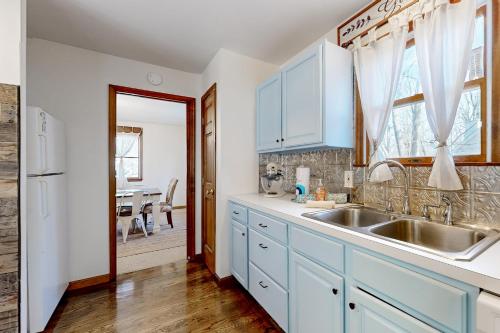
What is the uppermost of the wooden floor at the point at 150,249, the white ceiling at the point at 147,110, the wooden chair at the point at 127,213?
the white ceiling at the point at 147,110

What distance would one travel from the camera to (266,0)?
1.56 meters

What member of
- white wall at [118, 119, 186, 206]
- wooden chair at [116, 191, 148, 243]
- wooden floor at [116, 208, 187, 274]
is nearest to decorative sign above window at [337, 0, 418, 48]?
wooden floor at [116, 208, 187, 274]

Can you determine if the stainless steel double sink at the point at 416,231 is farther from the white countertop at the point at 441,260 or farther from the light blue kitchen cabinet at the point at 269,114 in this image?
the light blue kitchen cabinet at the point at 269,114

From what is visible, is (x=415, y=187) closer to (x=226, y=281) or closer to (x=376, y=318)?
(x=376, y=318)

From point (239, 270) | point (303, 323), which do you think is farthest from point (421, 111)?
point (239, 270)

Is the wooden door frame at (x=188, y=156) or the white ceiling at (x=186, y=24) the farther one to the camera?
the wooden door frame at (x=188, y=156)

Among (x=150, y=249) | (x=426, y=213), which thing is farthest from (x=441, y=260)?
(x=150, y=249)

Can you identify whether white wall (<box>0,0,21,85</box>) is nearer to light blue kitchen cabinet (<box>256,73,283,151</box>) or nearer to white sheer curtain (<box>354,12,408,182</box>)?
light blue kitchen cabinet (<box>256,73,283,151</box>)

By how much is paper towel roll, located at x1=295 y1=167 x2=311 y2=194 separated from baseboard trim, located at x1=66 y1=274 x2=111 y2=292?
2108 mm

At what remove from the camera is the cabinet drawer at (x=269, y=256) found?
4.91 feet

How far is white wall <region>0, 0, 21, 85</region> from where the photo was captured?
1.27 metres

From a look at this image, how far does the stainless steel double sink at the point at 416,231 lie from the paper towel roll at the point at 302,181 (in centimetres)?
45

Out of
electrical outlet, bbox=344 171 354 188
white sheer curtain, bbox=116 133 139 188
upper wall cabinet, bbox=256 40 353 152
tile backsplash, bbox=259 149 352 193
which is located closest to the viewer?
upper wall cabinet, bbox=256 40 353 152

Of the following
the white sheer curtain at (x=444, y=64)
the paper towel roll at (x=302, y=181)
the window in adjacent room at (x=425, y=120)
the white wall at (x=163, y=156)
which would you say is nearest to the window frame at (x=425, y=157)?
the window in adjacent room at (x=425, y=120)
